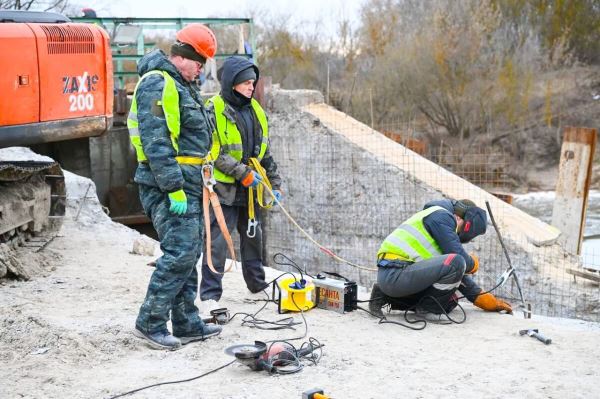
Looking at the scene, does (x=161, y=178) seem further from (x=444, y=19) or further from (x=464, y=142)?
(x=444, y=19)

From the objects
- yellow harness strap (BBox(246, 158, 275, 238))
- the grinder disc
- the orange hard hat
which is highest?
the orange hard hat

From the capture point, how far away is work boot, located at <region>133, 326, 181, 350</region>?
4965 millimetres

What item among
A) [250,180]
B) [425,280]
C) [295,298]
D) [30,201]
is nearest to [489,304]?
[425,280]

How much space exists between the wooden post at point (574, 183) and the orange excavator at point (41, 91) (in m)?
6.10

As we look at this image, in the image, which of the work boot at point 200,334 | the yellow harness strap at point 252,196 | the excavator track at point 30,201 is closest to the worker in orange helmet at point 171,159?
the work boot at point 200,334

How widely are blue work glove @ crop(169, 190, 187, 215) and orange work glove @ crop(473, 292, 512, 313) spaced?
2.60 metres

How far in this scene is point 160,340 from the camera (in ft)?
16.3

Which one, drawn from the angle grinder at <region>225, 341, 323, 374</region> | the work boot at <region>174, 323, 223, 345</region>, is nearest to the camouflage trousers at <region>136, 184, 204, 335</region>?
the work boot at <region>174, 323, 223, 345</region>

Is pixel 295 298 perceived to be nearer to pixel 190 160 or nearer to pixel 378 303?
pixel 378 303

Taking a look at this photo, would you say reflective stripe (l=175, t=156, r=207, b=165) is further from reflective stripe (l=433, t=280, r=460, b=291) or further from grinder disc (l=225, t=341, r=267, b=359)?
reflective stripe (l=433, t=280, r=460, b=291)

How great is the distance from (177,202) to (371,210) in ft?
19.5

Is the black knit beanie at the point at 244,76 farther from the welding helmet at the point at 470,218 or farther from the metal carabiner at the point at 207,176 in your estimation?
the welding helmet at the point at 470,218

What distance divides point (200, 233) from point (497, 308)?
2.56 metres

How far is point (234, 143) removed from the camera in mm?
6152
